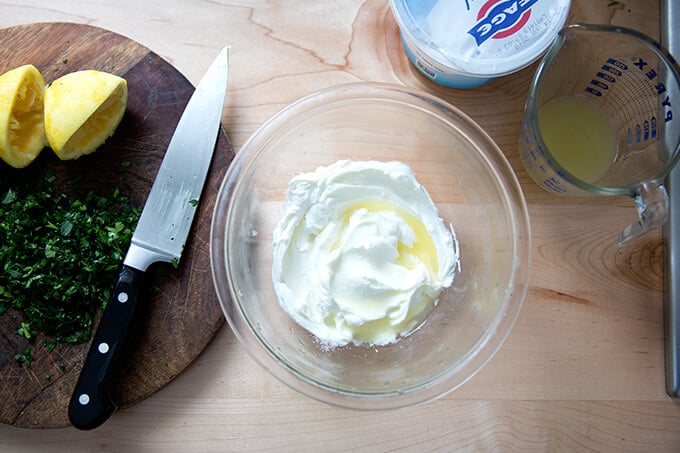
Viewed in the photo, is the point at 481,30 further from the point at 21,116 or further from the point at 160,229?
the point at 21,116

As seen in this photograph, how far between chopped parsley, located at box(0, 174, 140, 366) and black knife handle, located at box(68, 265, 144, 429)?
75mm

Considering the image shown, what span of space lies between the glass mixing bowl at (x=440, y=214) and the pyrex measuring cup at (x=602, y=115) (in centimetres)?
14

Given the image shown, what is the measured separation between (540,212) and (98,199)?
1152mm

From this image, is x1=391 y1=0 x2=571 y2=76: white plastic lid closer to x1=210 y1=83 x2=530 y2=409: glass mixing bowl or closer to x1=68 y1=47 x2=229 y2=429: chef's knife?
x1=210 y1=83 x2=530 y2=409: glass mixing bowl

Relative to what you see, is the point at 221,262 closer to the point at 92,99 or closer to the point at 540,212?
the point at 92,99

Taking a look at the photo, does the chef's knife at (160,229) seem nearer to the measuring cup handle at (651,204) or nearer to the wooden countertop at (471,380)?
the wooden countertop at (471,380)

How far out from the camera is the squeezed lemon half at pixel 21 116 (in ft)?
3.97

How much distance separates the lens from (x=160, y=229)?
129cm

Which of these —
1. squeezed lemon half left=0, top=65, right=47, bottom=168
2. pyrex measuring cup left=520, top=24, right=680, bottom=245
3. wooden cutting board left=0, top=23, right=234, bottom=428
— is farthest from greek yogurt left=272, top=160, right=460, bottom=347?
squeezed lemon half left=0, top=65, right=47, bottom=168

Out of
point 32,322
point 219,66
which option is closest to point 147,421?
point 32,322

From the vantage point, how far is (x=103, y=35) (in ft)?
4.53

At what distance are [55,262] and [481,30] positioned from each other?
45.9 inches

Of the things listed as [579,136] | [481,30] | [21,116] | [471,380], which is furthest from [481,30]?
[21,116]

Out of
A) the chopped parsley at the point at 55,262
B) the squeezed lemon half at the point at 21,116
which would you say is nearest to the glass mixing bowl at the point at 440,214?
the chopped parsley at the point at 55,262
